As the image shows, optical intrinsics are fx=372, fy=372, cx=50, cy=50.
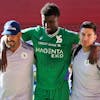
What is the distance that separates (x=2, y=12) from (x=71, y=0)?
1.27 metres

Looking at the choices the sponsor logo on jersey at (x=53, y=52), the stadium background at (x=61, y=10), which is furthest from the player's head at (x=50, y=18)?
the stadium background at (x=61, y=10)

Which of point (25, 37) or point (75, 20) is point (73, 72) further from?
point (75, 20)

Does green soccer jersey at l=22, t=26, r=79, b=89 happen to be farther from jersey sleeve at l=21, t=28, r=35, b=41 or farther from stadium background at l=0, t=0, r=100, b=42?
stadium background at l=0, t=0, r=100, b=42

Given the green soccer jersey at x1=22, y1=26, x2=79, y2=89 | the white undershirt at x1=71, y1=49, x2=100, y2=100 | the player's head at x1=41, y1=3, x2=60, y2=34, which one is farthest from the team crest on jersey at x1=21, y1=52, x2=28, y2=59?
the white undershirt at x1=71, y1=49, x2=100, y2=100

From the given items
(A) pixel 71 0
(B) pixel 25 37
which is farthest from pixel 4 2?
(B) pixel 25 37

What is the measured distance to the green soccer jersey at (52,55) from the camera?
2.59 m

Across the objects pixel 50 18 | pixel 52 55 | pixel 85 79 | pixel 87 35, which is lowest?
pixel 85 79

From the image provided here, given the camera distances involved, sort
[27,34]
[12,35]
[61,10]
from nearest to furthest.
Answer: [12,35], [27,34], [61,10]

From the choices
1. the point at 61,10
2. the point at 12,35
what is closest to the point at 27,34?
the point at 12,35

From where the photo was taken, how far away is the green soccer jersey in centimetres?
259

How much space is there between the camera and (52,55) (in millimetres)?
2613

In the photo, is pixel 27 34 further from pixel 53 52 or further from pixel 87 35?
pixel 87 35

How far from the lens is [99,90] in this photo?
2.57m

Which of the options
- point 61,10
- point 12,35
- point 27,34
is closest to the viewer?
point 12,35
